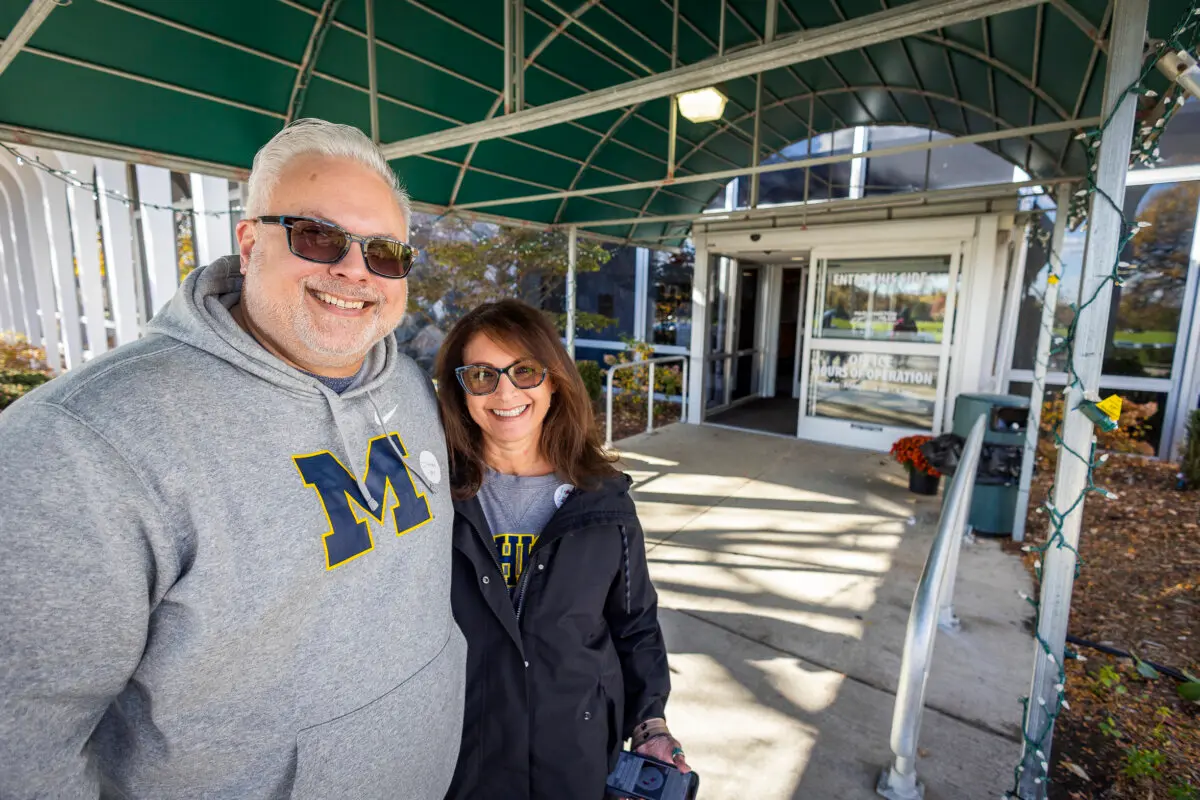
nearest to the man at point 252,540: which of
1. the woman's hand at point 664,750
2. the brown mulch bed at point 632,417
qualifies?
the woman's hand at point 664,750

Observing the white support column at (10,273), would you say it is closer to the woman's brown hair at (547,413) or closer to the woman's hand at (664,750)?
the woman's brown hair at (547,413)

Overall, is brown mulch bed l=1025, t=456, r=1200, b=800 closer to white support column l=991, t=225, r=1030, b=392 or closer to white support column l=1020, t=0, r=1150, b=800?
white support column l=1020, t=0, r=1150, b=800

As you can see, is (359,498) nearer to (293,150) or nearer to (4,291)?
(293,150)

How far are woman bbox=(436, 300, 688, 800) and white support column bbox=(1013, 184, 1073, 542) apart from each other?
3676 millimetres

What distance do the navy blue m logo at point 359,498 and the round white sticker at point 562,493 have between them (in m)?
0.39

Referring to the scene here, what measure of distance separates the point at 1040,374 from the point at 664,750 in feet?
13.5

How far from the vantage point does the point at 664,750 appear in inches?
52.4

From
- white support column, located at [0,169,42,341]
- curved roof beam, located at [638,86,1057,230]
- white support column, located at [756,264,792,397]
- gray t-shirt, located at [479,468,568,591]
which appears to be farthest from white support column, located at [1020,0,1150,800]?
white support column, located at [0,169,42,341]

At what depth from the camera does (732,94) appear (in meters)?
5.66

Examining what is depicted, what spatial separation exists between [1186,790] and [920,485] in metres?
3.39

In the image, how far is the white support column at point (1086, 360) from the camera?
160cm

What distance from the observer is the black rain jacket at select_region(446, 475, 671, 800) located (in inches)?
49.9

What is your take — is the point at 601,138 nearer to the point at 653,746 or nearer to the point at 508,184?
the point at 508,184

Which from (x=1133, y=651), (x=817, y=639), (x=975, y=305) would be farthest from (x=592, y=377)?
(x=1133, y=651)
